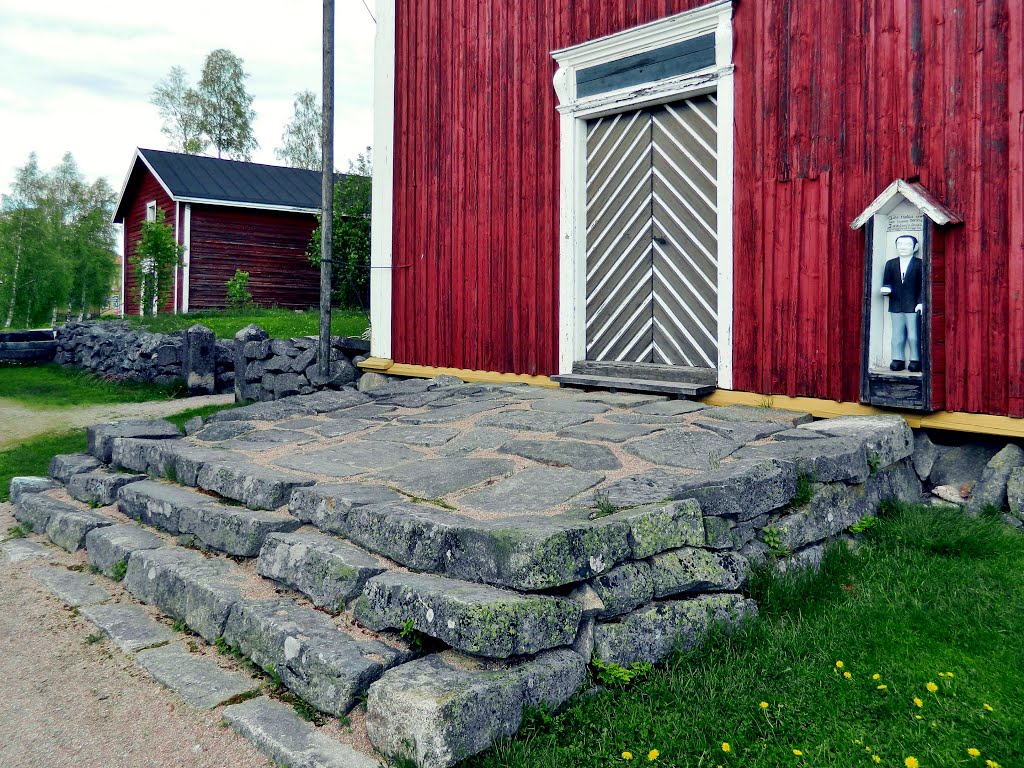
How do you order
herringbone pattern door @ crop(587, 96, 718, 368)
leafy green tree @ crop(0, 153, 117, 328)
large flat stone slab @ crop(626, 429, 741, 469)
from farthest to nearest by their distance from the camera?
leafy green tree @ crop(0, 153, 117, 328) → herringbone pattern door @ crop(587, 96, 718, 368) → large flat stone slab @ crop(626, 429, 741, 469)

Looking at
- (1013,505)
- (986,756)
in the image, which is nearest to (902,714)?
(986,756)

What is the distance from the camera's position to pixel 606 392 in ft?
20.8

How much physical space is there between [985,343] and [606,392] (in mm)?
2577

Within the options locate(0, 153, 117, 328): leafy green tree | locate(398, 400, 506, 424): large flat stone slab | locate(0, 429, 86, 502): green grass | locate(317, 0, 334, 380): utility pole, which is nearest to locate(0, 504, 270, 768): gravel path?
locate(398, 400, 506, 424): large flat stone slab

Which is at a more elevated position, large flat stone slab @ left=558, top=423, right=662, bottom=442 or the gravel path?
large flat stone slab @ left=558, top=423, right=662, bottom=442

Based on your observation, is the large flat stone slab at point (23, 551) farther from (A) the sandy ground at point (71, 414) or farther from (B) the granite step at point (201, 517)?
(A) the sandy ground at point (71, 414)

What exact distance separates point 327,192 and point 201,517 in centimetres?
599

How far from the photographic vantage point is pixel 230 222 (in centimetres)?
2180

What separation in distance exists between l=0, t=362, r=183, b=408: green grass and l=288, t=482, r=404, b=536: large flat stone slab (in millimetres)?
8840

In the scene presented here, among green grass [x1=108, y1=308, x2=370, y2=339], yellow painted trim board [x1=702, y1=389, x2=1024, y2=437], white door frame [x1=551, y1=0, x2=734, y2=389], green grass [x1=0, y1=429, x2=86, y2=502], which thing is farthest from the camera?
green grass [x1=108, y1=308, x2=370, y2=339]

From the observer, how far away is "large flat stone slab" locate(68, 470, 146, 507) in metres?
5.38

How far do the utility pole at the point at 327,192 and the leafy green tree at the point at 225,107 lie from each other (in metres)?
28.1

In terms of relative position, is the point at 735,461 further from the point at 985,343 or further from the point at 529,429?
the point at 985,343

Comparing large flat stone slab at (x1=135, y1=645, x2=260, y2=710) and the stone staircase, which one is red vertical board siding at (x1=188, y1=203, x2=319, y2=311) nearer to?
the stone staircase
